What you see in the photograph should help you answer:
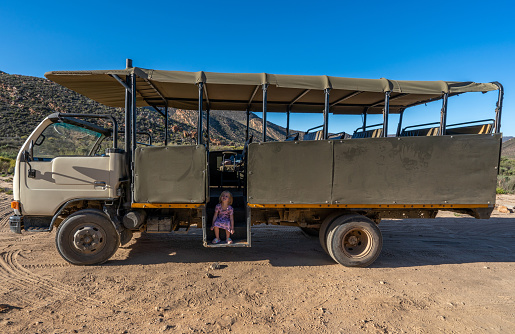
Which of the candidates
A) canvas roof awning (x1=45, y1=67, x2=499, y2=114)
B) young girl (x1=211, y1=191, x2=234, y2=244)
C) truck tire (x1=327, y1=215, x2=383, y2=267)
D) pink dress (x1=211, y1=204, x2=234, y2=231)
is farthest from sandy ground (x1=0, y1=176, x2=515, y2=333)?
canvas roof awning (x1=45, y1=67, x2=499, y2=114)

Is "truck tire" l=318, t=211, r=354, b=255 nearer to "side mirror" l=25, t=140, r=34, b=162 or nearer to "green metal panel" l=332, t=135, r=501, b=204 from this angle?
"green metal panel" l=332, t=135, r=501, b=204

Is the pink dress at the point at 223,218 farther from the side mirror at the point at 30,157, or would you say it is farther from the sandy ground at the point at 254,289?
the side mirror at the point at 30,157

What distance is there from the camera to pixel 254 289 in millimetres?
3666

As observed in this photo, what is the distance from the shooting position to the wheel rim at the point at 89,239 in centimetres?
414

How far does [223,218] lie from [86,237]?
2.12 metres

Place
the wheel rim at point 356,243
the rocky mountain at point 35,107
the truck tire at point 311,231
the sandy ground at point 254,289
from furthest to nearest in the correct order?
the rocky mountain at point 35,107
the truck tire at point 311,231
the wheel rim at point 356,243
the sandy ground at point 254,289

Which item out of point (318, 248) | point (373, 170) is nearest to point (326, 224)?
point (318, 248)

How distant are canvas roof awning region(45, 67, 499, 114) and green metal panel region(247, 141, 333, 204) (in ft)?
3.42

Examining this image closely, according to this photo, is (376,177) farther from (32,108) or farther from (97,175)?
(32,108)

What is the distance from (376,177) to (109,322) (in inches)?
157

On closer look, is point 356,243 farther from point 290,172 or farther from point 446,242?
point 446,242

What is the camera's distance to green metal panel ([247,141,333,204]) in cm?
418

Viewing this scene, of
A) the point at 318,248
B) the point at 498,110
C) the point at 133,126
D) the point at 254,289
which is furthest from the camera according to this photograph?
the point at 318,248

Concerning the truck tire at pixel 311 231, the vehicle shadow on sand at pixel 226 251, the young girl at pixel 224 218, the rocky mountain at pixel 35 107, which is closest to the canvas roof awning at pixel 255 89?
the young girl at pixel 224 218
